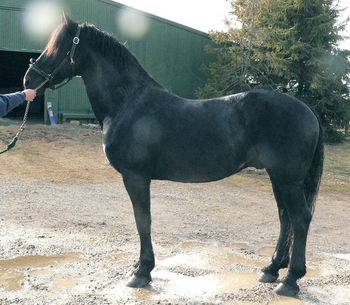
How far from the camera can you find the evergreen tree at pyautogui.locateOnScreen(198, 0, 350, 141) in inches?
652

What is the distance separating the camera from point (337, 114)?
57.9ft

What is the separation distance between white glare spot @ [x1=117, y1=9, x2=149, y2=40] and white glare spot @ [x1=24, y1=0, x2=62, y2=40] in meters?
2.61

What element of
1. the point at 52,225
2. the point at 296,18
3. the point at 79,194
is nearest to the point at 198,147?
the point at 52,225

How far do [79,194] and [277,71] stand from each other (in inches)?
427

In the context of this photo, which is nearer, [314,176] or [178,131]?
[178,131]

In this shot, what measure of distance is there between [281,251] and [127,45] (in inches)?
587

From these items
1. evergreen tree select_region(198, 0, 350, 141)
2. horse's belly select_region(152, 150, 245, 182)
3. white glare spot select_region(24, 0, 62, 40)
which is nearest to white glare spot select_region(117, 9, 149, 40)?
white glare spot select_region(24, 0, 62, 40)

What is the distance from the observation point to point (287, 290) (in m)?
4.09

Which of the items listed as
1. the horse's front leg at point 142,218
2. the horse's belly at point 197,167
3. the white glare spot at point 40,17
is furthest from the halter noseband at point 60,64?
the white glare spot at point 40,17

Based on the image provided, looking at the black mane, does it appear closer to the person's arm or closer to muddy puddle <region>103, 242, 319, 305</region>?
the person's arm

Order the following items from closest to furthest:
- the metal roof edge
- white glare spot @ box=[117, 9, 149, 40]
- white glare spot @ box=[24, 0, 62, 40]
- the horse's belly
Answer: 1. the horse's belly
2. white glare spot @ box=[24, 0, 62, 40]
3. the metal roof edge
4. white glare spot @ box=[117, 9, 149, 40]

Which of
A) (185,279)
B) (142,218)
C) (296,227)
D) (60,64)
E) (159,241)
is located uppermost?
(60,64)

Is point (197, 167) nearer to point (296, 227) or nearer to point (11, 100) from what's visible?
point (296, 227)

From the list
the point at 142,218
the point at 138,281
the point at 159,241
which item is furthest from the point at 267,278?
the point at 159,241
